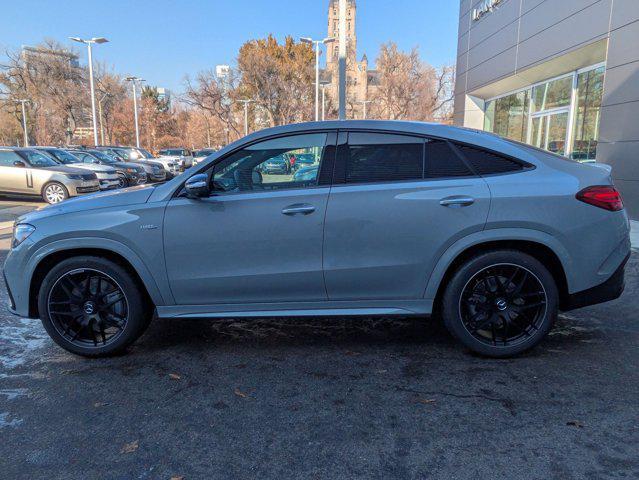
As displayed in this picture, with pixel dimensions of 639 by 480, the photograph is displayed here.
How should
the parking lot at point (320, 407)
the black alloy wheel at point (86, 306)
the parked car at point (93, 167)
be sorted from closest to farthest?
the parking lot at point (320, 407)
the black alloy wheel at point (86, 306)
the parked car at point (93, 167)

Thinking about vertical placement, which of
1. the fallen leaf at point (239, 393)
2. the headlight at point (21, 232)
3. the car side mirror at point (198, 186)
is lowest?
the fallen leaf at point (239, 393)

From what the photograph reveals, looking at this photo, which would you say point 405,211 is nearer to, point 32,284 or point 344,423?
point 344,423

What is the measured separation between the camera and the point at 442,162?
3527 mm

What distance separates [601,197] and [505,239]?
0.76 m

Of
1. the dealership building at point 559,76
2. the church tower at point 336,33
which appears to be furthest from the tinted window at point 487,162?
the church tower at point 336,33

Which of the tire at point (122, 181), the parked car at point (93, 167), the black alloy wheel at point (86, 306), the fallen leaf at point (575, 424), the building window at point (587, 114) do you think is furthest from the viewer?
the tire at point (122, 181)

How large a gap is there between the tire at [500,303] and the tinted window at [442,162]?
65 cm

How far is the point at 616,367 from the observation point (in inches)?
136

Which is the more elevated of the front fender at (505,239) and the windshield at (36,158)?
the windshield at (36,158)

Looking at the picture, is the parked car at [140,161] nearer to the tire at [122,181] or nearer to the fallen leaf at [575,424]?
the tire at [122,181]

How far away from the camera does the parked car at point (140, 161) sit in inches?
892

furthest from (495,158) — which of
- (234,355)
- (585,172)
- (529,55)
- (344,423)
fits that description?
(529,55)

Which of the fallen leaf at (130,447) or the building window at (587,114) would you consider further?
the building window at (587,114)

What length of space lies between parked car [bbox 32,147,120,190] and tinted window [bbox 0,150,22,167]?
1541 millimetres
